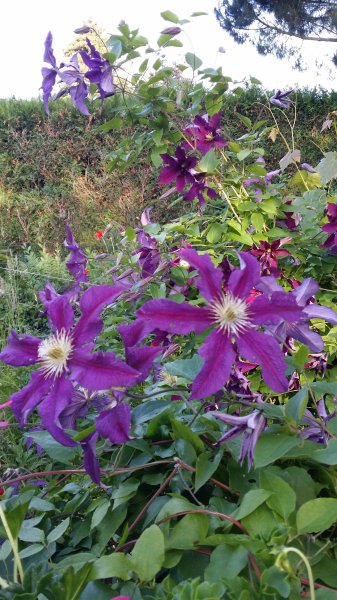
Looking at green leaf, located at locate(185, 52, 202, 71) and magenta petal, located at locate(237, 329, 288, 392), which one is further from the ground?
green leaf, located at locate(185, 52, 202, 71)

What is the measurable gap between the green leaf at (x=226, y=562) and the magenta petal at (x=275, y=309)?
0.73 feet

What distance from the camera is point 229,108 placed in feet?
25.1

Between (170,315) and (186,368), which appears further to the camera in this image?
(186,368)

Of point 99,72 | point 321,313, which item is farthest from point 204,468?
point 99,72

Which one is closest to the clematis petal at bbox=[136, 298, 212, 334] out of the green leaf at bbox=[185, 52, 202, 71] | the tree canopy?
the green leaf at bbox=[185, 52, 202, 71]

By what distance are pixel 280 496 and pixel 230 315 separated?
180mm

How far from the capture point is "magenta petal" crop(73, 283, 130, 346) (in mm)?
594

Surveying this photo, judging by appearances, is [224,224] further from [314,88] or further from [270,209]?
[314,88]

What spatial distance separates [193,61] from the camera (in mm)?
1614

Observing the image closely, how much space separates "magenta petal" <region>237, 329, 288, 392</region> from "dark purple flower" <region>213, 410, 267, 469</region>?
0.03 m

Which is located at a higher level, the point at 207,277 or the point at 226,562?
the point at 207,277

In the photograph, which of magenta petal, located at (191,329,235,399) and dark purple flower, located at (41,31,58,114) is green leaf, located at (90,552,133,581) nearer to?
magenta petal, located at (191,329,235,399)

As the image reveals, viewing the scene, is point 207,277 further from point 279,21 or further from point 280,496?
point 279,21

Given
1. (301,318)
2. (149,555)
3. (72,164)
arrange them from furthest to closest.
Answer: (72,164) < (301,318) < (149,555)
